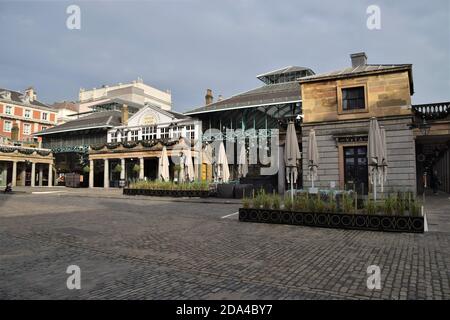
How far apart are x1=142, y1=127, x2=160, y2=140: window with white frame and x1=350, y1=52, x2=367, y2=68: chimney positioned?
27.2 metres

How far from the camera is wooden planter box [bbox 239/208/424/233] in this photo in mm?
8984

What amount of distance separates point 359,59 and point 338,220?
18.1m

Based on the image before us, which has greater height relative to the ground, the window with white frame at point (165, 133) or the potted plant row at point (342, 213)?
the window with white frame at point (165, 133)

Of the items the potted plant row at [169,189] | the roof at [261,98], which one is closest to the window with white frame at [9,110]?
the roof at [261,98]

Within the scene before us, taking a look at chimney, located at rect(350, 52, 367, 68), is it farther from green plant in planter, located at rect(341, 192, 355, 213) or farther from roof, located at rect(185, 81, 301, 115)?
green plant in planter, located at rect(341, 192, 355, 213)

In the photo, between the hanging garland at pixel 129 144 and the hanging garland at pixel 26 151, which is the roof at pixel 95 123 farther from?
the hanging garland at pixel 129 144

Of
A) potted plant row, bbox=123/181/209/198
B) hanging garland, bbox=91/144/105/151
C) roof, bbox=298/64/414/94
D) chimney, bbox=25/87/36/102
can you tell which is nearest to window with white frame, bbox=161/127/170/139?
hanging garland, bbox=91/144/105/151

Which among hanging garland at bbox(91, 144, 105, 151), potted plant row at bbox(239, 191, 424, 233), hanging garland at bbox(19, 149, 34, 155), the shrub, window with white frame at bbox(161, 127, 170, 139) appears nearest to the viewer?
potted plant row at bbox(239, 191, 424, 233)

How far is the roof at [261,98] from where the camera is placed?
1172 inches

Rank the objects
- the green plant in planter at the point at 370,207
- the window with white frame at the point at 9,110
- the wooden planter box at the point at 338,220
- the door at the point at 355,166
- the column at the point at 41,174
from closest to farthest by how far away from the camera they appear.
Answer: the wooden planter box at the point at 338,220 → the green plant in planter at the point at 370,207 → the door at the point at 355,166 → the column at the point at 41,174 → the window with white frame at the point at 9,110

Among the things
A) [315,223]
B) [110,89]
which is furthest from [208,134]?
[110,89]

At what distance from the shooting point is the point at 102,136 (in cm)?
4547

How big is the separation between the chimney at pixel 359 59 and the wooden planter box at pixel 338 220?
57.0 feet
